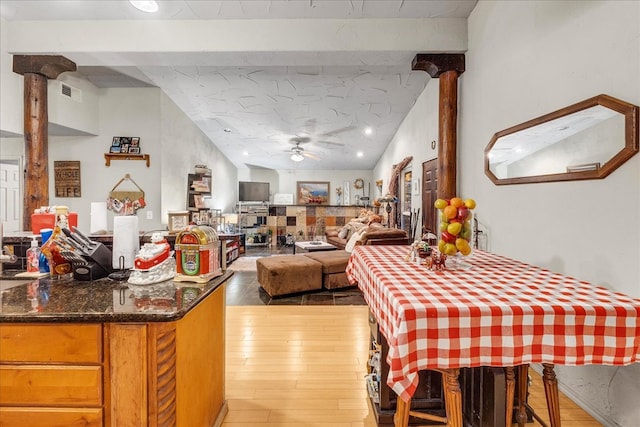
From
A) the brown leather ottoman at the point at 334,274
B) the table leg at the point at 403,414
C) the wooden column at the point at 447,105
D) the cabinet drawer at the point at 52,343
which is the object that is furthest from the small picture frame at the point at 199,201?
the table leg at the point at 403,414

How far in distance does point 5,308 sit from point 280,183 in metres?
9.35

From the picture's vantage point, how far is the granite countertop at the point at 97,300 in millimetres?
1115

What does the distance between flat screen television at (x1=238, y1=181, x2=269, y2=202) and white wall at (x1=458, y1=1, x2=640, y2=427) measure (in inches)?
293

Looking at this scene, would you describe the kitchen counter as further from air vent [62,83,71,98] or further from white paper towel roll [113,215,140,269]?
air vent [62,83,71,98]

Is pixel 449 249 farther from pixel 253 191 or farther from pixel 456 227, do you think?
pixel 253 191

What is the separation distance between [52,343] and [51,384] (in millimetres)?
Result: 151

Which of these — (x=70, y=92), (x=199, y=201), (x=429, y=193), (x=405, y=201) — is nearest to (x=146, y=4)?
(x=70, y=92)

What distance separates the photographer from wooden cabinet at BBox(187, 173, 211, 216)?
5.91m

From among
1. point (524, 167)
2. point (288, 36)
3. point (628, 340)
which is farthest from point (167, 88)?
point (628, 340)

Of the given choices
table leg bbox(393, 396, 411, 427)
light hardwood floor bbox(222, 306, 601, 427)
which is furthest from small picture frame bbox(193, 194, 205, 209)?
table leg bbox(393, 396, 411, 427)

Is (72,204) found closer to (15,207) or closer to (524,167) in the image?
(15,207)

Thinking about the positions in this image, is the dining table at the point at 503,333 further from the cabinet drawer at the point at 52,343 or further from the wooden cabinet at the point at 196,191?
the wooden cabinet at the point at 196,191

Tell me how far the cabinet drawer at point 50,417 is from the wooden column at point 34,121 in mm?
2828

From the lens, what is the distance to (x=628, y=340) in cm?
110
